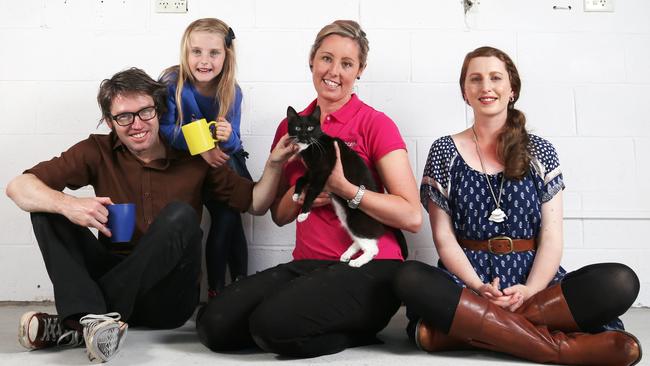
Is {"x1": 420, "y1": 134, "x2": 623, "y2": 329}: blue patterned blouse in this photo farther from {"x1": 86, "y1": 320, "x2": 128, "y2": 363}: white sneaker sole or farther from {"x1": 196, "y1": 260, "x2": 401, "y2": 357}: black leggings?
{"x1": 86, "y1": 320, "x2": 128, "y2": 363}: white sneaker sole

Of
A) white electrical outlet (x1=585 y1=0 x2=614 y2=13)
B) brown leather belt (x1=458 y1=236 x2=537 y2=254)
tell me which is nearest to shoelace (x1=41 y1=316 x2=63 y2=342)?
brown leather belt (x1=458 y1=236 x2=537 y2=254)

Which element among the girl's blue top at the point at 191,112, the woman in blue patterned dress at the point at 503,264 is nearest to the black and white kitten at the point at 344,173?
the woman in blue patterned dress at the point at 503,264

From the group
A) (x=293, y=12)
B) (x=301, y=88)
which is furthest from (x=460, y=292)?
(x=293, y=12)

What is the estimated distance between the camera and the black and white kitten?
1785 mm

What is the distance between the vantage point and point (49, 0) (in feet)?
8.54

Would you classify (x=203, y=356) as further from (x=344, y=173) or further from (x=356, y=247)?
(x=344, y=173)

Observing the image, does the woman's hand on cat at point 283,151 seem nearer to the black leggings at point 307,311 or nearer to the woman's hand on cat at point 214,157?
the woman's hand on cat at point 214,157

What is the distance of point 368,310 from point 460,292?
28 centimetres

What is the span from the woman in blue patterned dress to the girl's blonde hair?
81 centimetres

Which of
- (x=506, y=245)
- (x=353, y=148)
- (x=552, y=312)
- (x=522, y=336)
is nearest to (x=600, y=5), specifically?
(x=506, y=245)

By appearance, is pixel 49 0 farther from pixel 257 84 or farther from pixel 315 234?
pixel 315 234

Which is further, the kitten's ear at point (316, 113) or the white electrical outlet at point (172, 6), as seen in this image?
the white electrical outlet at point (172, 6)

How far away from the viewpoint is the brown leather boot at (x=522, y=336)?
5.10 ft

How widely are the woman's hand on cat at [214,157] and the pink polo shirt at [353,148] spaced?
36cm
